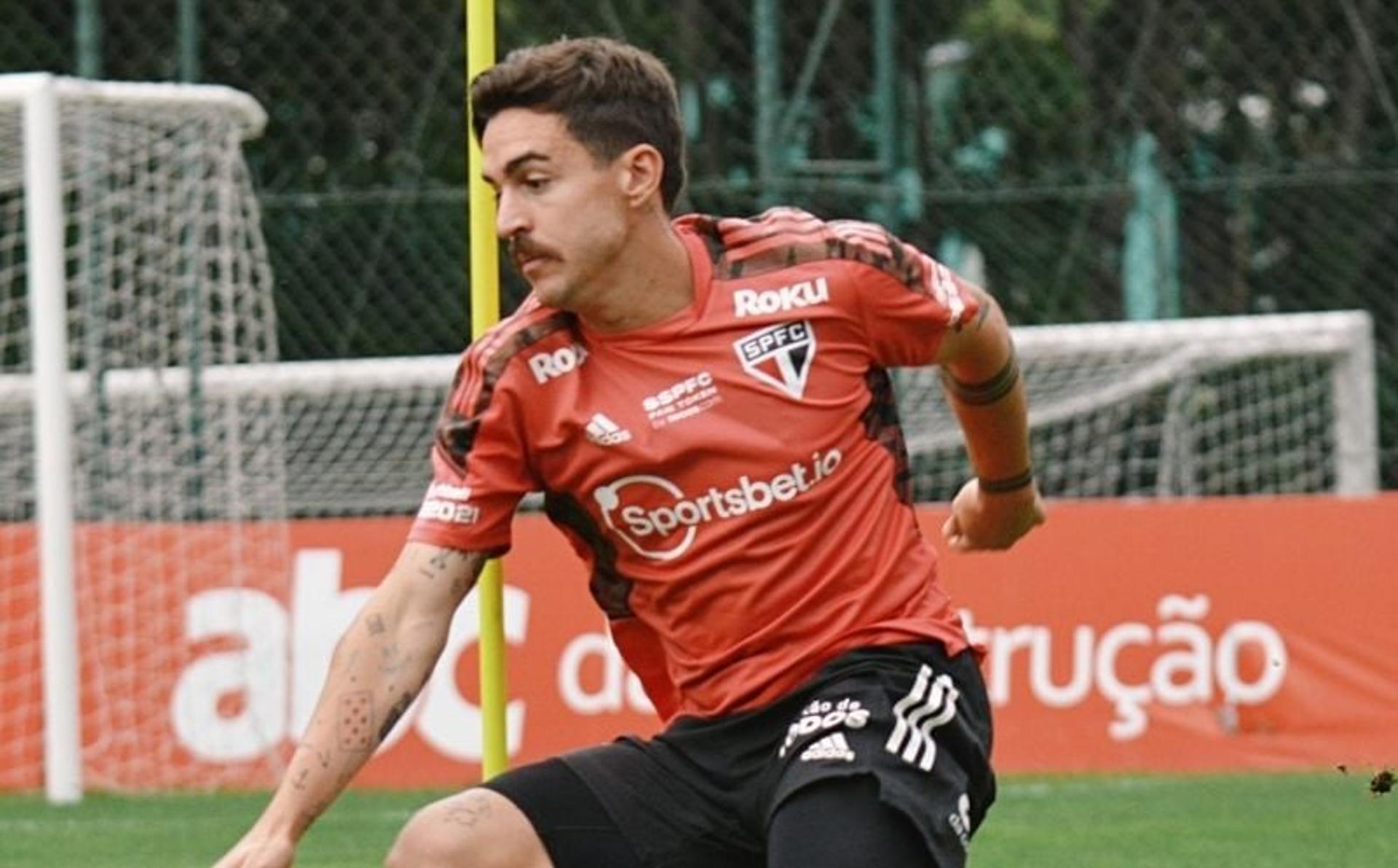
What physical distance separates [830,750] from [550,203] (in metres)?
0.90

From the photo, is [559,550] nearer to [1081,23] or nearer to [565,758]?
[1081,23]

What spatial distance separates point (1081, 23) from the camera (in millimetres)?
15828

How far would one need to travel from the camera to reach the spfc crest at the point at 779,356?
4547mm

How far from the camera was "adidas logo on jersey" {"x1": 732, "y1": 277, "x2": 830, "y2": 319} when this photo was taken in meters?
4.56

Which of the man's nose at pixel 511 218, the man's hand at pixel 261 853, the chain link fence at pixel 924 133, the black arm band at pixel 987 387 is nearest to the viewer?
the man's hand at pixel 261 853

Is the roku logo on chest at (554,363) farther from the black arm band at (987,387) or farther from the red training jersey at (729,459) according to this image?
the black arm band at (987,387)

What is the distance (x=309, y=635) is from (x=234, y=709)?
0.40m

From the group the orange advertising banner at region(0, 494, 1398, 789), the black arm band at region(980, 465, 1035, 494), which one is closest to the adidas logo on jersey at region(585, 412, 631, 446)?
the black arm band at region(980, 465, 1035, 494)

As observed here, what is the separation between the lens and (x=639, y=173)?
454cm

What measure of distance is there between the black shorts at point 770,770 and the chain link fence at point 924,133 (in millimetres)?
8870

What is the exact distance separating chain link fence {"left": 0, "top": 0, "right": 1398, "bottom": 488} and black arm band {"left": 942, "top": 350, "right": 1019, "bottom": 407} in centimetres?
836

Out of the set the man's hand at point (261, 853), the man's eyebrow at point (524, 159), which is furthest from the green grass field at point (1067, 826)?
the man's hand at point (261, 853)

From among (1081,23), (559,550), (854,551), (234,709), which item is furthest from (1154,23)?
(854,551)

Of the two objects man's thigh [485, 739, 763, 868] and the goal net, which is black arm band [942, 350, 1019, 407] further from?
the goal net
